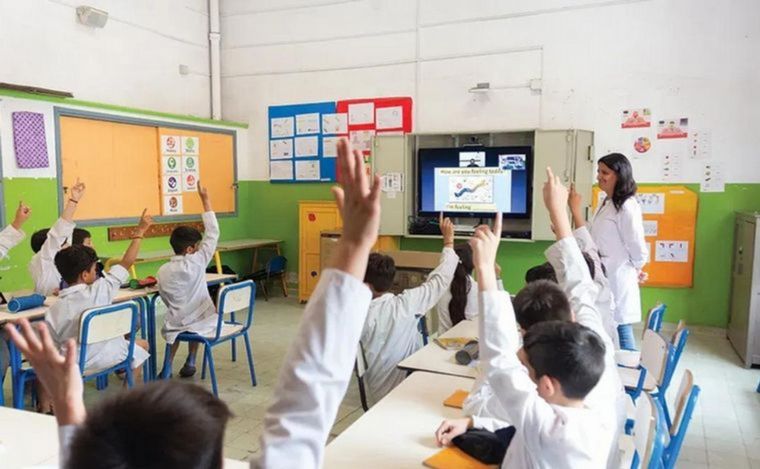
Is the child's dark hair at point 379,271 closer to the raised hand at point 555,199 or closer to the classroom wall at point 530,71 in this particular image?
the raised hand at point 555,199

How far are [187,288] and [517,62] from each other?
3.96 m

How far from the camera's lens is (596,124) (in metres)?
5.46

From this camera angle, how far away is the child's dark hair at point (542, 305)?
1.75m

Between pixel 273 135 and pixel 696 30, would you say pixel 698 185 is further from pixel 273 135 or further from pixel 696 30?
pixel 273 135

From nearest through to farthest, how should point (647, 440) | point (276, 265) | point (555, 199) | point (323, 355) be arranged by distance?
point (323, 355), point (647, 440), point (555, 199), point (276, 265)

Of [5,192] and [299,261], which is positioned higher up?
[5,192]

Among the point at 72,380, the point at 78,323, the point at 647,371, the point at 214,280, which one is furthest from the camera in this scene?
the point at 214,280

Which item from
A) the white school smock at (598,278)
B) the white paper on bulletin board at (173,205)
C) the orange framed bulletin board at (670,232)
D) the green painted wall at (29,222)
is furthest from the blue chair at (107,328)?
the orange framed bulletin board at (670,232)

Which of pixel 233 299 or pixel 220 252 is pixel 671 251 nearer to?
pixel 233 299

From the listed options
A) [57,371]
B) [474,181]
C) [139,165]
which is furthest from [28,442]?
[474,181]

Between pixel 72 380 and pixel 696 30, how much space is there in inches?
227

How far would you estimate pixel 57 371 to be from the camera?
2.63 ft

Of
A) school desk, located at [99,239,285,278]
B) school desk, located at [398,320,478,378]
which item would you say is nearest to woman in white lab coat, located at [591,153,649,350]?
school desk, located at [398,320,478,378]

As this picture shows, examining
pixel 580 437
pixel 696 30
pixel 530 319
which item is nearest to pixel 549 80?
pixel 696 30
